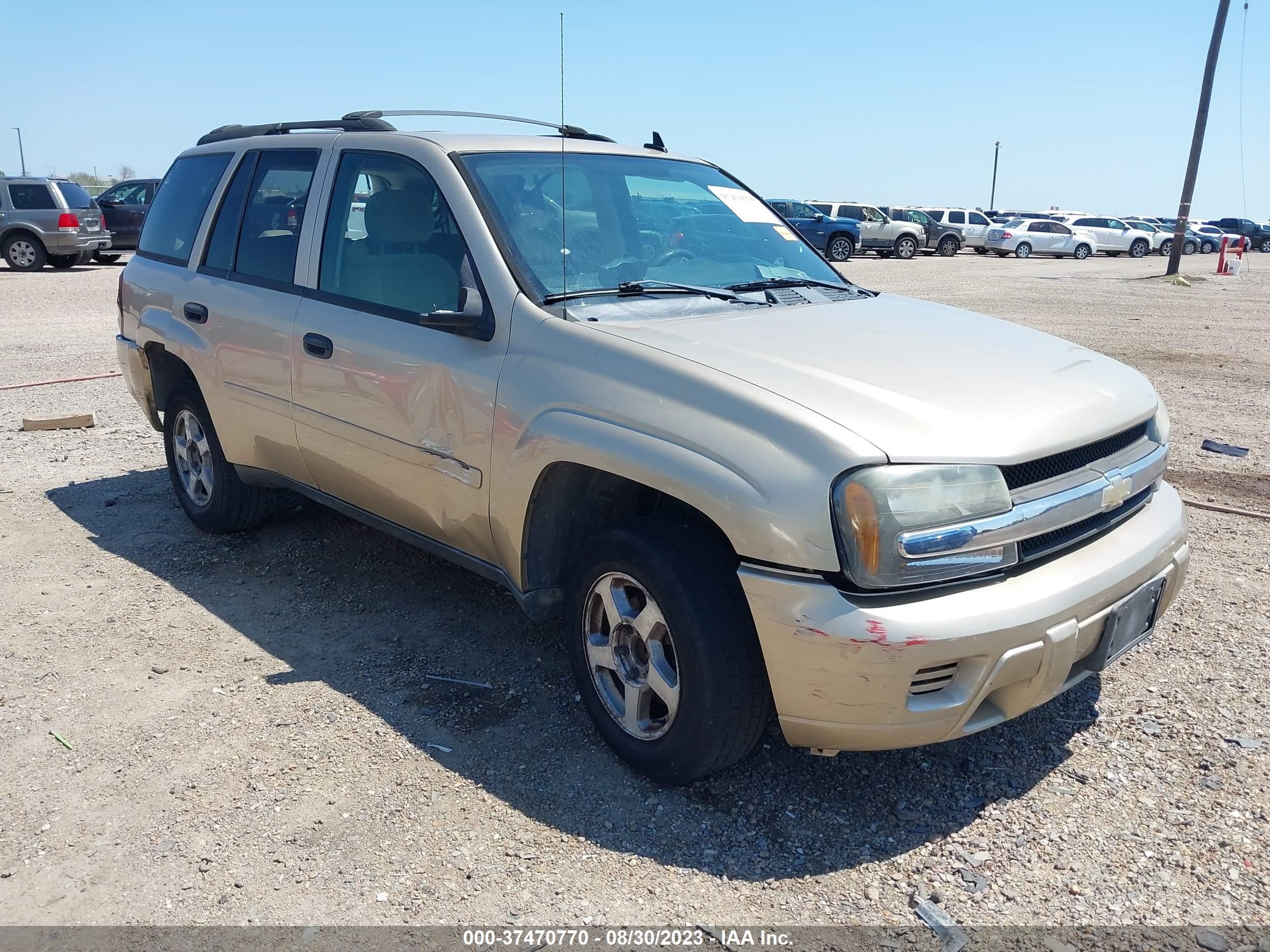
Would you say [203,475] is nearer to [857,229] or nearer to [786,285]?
[786,285]

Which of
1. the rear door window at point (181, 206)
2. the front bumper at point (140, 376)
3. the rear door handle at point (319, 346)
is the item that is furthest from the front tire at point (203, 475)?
the rear door handle at point (319, 346)

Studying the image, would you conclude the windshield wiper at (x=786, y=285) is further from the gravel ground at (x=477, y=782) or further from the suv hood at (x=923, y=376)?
the gravel ground at (x=477, y=782)

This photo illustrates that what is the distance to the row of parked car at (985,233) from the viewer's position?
30.8 meters

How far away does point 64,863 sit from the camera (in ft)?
9.18

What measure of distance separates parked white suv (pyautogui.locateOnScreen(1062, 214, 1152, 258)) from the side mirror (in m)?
41.8

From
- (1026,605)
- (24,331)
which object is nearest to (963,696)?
(1026,605)

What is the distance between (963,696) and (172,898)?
2095 mm

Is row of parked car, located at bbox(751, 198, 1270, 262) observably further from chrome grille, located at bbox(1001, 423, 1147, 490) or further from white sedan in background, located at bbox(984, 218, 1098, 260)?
chrome grille, located at bbox(1001, 423, 1147, 490)

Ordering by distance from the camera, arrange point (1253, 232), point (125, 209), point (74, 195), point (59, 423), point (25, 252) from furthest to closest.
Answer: point (1253, 232), point (125, 209), point (25, 252), point (74, 195), point (59, 423)

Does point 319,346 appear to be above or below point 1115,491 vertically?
above

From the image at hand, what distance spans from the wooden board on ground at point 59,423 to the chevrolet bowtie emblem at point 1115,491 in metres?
6.99

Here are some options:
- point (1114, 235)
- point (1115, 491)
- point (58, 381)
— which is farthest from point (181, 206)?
point (1114, 235)

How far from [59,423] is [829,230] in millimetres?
26005

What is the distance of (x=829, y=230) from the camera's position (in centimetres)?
3048
